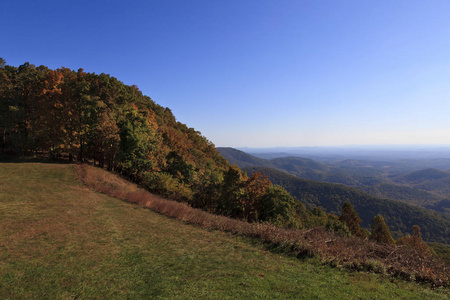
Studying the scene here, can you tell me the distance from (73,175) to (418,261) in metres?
30.0

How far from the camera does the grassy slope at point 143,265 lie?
5.42m

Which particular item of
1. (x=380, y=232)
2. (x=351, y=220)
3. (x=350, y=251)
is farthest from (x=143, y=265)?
(x=351, y=220)

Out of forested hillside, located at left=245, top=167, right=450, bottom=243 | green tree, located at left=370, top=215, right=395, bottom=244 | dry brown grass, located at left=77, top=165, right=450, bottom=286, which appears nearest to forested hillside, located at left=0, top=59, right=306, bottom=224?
dry brown grass, located at left=77, top=165, right=450, bottom=286

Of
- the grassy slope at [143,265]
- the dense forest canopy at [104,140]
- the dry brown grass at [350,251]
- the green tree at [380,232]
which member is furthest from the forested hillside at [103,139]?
the green tree at [380,232]

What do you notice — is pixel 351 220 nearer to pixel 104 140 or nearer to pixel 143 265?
pixel 143 265

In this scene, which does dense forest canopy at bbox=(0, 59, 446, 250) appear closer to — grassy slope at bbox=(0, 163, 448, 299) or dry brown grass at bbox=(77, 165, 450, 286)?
dry brown grass at bbox=(77, 165, 450, 286)

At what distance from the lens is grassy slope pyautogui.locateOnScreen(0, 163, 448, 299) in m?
5.42

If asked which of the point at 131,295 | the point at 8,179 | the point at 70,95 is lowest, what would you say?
the point at 131,295

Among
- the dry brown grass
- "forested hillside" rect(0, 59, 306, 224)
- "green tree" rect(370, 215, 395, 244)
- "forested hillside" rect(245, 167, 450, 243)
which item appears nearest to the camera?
the dry brown grass

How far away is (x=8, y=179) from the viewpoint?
17.0m

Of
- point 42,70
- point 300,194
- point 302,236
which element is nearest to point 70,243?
point 302,236

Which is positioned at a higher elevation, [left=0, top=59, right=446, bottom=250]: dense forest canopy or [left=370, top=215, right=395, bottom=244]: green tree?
[left=0, top=59, right=446, bottom=250]: dense forest canopy

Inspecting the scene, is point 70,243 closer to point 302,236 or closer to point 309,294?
point 309,294

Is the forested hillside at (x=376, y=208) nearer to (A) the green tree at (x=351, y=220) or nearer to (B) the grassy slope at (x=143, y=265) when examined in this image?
(A) the green tree at (x=351, y=220)
